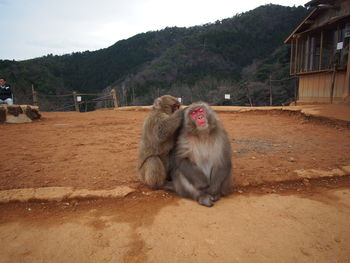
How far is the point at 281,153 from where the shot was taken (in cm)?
413

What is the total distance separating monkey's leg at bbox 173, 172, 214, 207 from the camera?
249cm

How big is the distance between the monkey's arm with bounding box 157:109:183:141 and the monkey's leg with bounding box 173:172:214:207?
17.8 inches

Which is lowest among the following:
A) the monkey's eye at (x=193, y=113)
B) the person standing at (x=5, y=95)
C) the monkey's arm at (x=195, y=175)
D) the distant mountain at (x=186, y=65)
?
the monkey's arm at (x=195, y=175)

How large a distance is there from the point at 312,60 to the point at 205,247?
44.9ft

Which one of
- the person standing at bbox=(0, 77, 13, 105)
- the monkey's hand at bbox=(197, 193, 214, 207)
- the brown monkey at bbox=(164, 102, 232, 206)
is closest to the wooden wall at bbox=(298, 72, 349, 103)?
the brown monkey at bbox=(164, 102, 232, 206)

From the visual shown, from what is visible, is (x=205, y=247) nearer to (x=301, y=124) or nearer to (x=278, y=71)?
(x=301, y=124)

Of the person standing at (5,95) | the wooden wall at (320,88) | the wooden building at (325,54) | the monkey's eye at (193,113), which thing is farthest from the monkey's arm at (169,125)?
the person standing at (5,95)

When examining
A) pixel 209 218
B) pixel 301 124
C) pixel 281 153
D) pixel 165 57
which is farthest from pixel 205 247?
pixel 165 57

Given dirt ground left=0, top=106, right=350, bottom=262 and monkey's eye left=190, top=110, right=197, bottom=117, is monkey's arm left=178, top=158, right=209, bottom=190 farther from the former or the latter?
monkey's eye left=190, top=110, right=197, bottom=117

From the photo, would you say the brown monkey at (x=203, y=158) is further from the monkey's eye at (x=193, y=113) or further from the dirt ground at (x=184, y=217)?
the dirt ground at (x=184, y=217)

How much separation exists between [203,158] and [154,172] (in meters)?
0.59

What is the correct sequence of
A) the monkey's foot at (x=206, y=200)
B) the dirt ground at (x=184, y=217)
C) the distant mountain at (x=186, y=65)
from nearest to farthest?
the dirt ground at (x=184, y=217) < the monkey's foot at (x=206, y=200) < the distant mountain at (x=186, y=65)

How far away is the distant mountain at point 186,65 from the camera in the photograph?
3519cm

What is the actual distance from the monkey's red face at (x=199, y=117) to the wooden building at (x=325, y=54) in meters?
9.27
